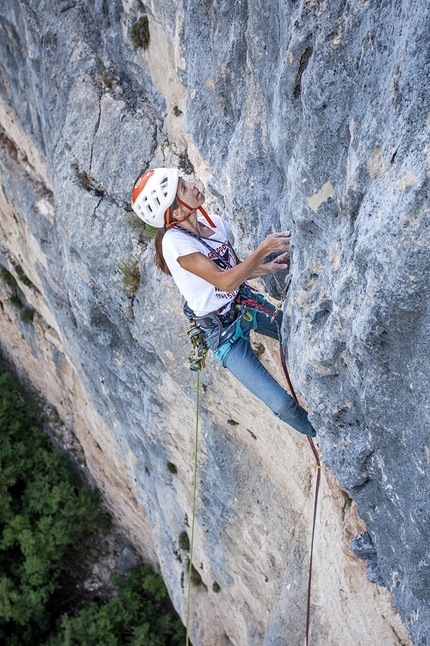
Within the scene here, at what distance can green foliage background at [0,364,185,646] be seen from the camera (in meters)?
12.7

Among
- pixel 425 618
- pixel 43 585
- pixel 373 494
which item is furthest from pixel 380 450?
pixel 43 585

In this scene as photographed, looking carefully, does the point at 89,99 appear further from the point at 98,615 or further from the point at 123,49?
the point at 98,615

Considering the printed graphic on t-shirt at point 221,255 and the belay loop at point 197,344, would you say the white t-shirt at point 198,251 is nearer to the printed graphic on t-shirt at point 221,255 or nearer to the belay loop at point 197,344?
the printed graphic on t-shirt at point 221,255

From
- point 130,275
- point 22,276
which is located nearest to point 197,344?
point 130,275

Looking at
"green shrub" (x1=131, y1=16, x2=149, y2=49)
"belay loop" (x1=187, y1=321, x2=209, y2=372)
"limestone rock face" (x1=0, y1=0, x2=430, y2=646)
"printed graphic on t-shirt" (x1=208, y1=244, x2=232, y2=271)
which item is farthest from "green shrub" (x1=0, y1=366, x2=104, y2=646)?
"printed graphic on t-shirt" (x1=208, y1=244, x2=232, y2=271)

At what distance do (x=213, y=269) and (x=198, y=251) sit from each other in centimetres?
18

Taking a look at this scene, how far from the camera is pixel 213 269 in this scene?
3504mm

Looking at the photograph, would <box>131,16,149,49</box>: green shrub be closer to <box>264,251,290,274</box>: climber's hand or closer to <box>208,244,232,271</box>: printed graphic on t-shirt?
<box>208,244,232,271</box>: printed graphic on t-shirt

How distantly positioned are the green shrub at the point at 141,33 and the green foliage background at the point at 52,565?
10950 millimetres

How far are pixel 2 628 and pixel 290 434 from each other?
11.6 m

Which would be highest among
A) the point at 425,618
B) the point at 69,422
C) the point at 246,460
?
the point at 425,618

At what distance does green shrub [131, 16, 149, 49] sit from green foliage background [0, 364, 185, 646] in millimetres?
10950

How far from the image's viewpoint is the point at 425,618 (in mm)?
3053

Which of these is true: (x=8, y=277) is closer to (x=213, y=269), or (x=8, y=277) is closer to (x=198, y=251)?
(x=198, y=251)
